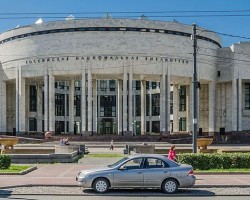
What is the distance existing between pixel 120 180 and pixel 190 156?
7225 mm

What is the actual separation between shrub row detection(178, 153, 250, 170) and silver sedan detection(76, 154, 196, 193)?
238 inches

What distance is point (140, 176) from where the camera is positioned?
16094mm

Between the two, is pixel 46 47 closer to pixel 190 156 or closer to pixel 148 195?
pixel 190 156

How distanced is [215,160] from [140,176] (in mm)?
7880

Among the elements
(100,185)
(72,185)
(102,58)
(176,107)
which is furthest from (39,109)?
(100,185)

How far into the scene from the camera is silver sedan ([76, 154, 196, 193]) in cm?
1606

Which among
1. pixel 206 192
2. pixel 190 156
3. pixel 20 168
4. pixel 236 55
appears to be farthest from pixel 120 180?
pixel 236 55

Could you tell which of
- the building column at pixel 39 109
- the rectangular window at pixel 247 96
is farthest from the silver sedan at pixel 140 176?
the building column at pixel 39 109

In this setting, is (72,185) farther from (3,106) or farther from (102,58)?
(3,106)

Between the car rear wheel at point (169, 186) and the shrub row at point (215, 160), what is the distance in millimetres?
6168

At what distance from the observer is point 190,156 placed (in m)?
22.3

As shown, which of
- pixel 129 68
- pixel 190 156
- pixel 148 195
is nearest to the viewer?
pixel 148 195

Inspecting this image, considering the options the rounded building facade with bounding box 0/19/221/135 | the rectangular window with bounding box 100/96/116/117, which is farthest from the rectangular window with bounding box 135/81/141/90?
the rounded building facade with bounding box 0/19/221/135

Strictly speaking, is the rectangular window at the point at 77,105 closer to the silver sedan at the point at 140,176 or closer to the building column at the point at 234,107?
the building column at the point at 234,107
